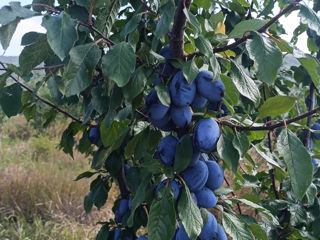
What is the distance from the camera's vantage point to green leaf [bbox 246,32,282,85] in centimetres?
62

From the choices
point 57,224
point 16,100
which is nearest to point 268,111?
point 16,100

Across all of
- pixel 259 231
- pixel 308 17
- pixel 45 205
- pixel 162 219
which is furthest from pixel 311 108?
pixel 45 205

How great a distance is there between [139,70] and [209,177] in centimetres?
28

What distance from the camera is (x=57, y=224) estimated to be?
3045 millimetres

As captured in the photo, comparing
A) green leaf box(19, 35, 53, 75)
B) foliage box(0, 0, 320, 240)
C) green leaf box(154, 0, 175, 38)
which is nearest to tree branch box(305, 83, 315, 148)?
foliage box(0, 0, 320, 240)

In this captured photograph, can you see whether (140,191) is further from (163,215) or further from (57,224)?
(57,224)

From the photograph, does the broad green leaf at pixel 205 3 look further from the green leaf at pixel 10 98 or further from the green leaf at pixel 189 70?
the green leaf at pixel 10 98

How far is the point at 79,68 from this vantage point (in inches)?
25.9

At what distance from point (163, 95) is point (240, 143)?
166mm

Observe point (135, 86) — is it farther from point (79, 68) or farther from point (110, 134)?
point (110, 134)

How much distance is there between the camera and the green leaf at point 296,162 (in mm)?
597

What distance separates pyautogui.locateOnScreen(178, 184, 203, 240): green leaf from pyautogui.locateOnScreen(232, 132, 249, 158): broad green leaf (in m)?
0.13

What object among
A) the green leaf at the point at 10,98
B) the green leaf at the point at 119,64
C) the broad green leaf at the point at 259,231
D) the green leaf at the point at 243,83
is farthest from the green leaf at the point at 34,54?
the broad green leaf at the point at 259,231

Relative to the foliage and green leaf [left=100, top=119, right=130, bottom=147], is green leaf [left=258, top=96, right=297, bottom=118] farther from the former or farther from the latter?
green leaf [left=100, top=119, right=130, bottom=147]
